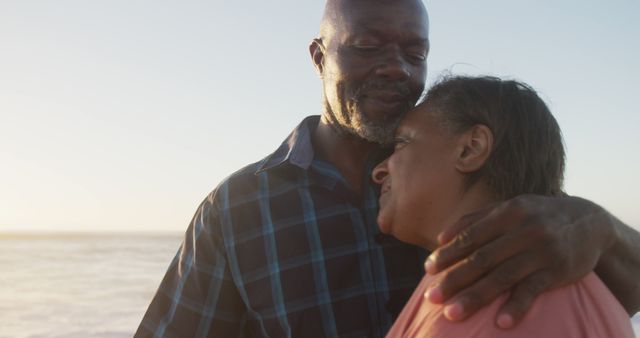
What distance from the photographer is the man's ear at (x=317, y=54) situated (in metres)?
3.53

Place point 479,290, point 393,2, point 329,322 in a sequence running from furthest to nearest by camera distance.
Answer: point 393,2 < point 329,322 < point 479,290

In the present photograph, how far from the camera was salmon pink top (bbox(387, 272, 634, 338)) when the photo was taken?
149 cm

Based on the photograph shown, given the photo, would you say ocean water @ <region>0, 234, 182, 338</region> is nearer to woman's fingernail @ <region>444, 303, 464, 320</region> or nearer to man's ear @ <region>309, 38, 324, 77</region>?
man's ear @ <region>309, 38, 324, 77</region>

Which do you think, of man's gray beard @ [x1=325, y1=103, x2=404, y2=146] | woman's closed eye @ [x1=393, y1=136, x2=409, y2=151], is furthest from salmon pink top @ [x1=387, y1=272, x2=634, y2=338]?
man's gray beard @ [x1=325, y1=103, x2=404, y2=146]

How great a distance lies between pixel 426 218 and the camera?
2.02 metres

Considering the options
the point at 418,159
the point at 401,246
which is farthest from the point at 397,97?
the point at 418,159

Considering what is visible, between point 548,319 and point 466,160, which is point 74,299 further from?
point 548,319

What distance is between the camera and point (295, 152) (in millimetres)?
3129

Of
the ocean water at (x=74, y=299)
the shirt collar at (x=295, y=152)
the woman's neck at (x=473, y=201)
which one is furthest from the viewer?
the ocean water at (x=74, y=299)

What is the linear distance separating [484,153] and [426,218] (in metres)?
0.27

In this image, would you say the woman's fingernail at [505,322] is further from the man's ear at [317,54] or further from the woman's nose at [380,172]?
the man's ear at [317,54]

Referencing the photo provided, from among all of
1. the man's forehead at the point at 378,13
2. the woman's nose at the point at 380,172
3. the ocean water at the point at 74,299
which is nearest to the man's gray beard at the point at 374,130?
the man's forehead at the point at 378,13

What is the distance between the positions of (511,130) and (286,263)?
1.32 metres

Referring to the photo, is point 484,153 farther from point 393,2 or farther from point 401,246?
point 393,2
